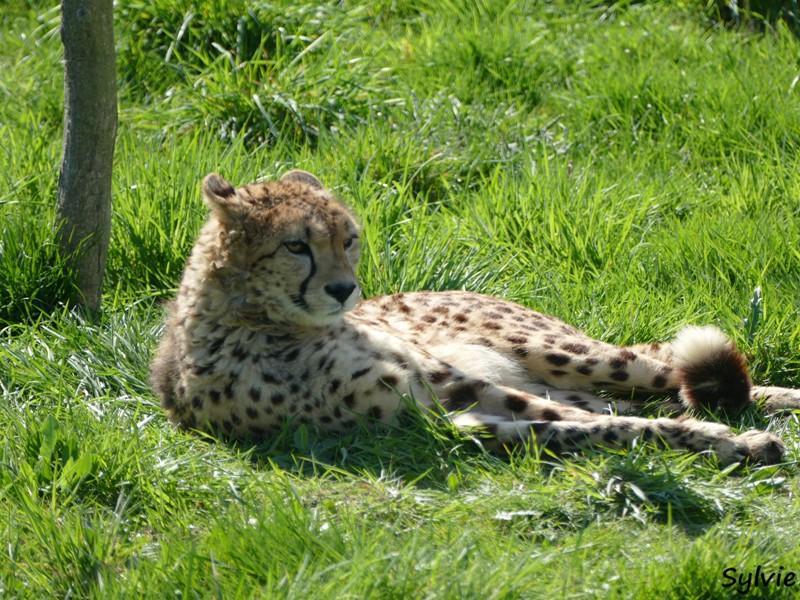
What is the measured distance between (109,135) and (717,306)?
210 cm

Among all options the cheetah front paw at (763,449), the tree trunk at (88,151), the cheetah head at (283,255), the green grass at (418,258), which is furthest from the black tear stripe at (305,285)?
the cheetah front paw at (763,449)

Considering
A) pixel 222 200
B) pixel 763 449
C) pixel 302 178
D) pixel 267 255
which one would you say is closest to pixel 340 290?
pixel 267 255

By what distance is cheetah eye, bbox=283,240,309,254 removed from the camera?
3666 mm

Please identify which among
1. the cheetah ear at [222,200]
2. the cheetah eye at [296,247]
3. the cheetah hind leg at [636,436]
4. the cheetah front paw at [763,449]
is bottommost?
the cheetah front paw at [763,449]

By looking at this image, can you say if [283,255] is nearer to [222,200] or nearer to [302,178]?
[222,200]

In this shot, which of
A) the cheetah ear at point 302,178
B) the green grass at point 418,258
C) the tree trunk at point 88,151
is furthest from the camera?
the tree trunk at point 88,151

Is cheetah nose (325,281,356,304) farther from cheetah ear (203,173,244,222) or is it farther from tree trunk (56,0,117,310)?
tree trunk (56,0,117,310)

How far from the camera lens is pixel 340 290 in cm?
363

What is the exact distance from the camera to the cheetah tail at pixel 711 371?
12.4 ft

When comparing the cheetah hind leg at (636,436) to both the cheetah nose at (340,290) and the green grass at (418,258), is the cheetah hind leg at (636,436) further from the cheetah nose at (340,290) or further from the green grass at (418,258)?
the cheetah nose at (340,290)

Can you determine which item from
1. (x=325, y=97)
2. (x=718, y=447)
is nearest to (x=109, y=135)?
(x=325, y=97)

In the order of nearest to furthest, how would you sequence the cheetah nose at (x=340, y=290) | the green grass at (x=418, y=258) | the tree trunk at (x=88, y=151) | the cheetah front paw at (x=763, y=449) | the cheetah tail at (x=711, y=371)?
the green grass at (x=418, y=258) < the cheetah front paw at (x=763, y=449) < the cheetah nose at (x=340, y=290) < the cheetah tail at (x=711, y=371) < the tree trunk at (x=88, y=151)

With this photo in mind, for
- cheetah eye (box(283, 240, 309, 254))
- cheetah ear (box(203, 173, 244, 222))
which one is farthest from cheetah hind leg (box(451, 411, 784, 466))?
cheetah ear (box(203, 173, 244, 222))

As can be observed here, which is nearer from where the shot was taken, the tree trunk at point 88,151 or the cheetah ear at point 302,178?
the cheetah ear at point 302,178
